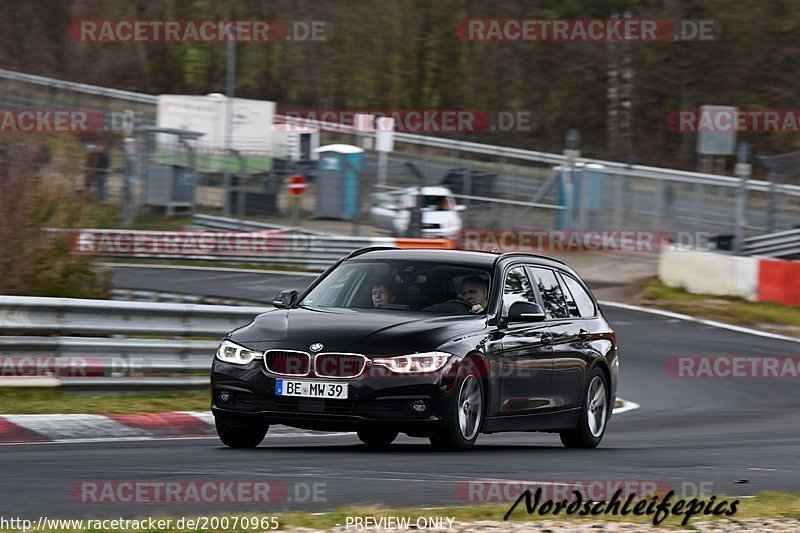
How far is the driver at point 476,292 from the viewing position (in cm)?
1051

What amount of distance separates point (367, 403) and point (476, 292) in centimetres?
158

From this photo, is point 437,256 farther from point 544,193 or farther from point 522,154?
point 522,154

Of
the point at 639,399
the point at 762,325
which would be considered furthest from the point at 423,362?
the point at 762,325

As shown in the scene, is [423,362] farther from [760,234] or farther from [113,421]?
[760,234]

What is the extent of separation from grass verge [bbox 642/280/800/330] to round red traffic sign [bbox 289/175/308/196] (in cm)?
968

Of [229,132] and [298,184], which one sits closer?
[298,184]

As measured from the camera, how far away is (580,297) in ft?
39.8

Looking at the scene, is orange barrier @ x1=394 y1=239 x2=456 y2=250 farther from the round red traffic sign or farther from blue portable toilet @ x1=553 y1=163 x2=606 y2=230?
blue portable toilet @ x1=553 y1=163 x2=606 y2=230

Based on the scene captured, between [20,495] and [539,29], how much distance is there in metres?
50.5

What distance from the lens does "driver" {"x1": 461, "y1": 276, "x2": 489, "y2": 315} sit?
10.5 m

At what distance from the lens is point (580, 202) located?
3575 cm
